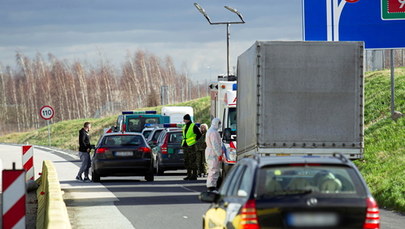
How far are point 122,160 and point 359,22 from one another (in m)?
7.56

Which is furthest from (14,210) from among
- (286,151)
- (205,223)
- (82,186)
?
(82,186)

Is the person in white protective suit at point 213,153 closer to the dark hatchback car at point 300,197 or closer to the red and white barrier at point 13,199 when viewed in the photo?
the red and white barrier at point 13,199

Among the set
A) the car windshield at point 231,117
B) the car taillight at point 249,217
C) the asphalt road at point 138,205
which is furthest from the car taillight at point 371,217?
the car windshield at point 231,117

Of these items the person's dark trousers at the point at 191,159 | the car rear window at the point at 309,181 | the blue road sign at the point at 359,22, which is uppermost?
the blue road sign at the point at 359,22

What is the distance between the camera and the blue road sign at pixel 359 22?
25781 millimetres

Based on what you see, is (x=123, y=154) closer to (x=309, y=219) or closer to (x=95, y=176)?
(x=95, y=176)

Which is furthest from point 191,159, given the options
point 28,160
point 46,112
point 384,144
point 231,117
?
point 46,112

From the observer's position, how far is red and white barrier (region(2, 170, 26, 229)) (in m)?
11.7

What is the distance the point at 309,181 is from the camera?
30.5 feet

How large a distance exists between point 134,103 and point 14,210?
475ft

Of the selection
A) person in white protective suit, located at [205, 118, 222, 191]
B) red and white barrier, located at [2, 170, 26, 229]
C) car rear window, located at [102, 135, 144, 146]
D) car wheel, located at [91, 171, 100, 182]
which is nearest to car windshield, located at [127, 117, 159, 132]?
car rear window, located at [102, 135, 144, 146]

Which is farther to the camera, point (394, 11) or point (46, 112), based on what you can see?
point (46, 112)

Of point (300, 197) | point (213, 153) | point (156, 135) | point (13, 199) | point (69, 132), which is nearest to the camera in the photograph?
point (300, 197)

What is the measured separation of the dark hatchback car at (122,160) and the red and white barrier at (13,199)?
15522 mm
